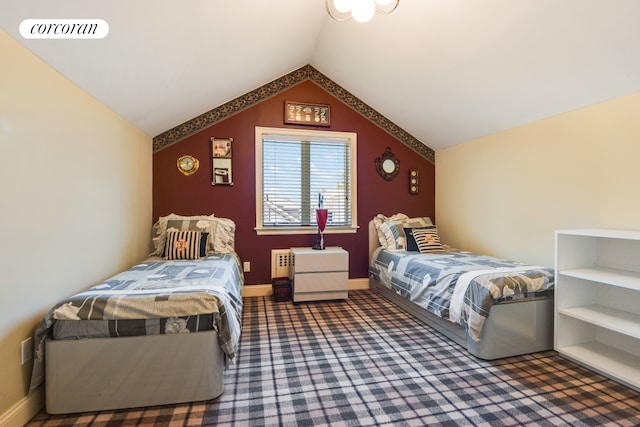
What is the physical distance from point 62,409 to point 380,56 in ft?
11.1

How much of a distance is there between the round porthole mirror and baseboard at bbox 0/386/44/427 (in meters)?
3.61

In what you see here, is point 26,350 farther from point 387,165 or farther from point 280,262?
point 387,165

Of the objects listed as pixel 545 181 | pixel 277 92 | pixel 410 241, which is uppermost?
pixel 277 92

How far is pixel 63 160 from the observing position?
1.73 metres

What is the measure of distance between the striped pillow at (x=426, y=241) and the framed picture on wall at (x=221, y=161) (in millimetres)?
2263

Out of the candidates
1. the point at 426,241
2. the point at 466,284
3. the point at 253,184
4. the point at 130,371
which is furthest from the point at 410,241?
the point at 130,371

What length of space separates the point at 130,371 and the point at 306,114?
3107 millimetres

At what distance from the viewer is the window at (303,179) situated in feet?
11.9

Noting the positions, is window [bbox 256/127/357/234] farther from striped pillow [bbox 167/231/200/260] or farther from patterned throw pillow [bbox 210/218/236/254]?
striped pillow [bbox 167/231/200/260]

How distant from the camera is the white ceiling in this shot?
1.69 m

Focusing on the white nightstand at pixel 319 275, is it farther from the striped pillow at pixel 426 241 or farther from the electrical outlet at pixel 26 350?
the electrical outlet at pixel 26 350

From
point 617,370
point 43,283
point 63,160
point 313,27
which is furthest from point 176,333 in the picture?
point 313,27

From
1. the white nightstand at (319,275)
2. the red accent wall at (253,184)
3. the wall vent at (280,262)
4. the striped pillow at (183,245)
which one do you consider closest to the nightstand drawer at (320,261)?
the white nightstand at (319,275)

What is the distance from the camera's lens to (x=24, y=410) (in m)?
1.40
